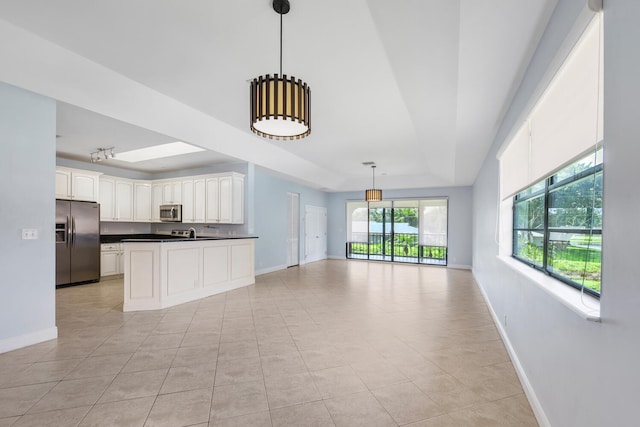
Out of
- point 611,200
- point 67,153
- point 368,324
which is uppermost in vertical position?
point 67,153

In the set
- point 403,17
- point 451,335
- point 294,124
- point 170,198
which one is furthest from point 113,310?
point 403,17

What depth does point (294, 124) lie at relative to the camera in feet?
7.52

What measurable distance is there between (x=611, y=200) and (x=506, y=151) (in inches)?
103

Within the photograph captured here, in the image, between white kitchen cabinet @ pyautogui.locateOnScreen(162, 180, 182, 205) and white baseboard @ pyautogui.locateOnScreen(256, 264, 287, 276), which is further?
white baseboard @ pyautogui.locateOnScreen(256, 264, 287, 276)

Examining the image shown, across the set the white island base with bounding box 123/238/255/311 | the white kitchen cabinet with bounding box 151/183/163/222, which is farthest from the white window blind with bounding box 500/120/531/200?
the white kitchen cabinet with bounding box 151/183/163/222

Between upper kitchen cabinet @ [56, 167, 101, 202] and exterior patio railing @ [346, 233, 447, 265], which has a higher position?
upper kitchen cabinet @ [56, 167, 101, 202]

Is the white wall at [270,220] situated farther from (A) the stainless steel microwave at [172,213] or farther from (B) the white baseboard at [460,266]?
→ (B) the white baseboard at [460,266]

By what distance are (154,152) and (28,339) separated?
13.7 feet

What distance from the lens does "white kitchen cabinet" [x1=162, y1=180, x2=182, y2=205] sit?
719 centimetres

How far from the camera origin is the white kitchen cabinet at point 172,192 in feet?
23.6

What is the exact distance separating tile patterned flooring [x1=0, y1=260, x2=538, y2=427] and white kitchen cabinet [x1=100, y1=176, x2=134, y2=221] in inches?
111

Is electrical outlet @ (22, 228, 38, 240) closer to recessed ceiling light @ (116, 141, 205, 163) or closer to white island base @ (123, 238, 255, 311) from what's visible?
white island base @ (123, 238, 255, 311)

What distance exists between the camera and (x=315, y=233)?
10461mm

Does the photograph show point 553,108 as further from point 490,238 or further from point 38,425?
point 38,425
